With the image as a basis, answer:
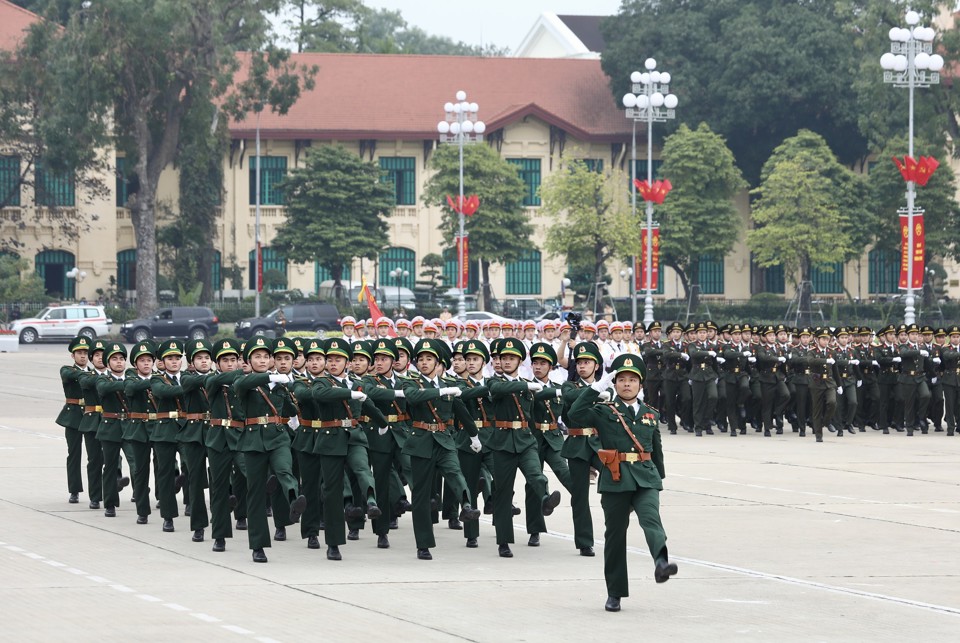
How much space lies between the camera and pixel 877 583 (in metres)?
12.9

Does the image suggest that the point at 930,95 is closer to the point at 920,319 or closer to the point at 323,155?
the point at 920,319

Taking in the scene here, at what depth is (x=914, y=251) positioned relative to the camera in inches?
1662

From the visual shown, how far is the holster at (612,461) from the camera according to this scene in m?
11.8

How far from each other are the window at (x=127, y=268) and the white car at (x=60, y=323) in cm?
1122

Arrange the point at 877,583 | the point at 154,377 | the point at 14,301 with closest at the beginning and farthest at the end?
1. the point at 877,583
2. the point at 154,377
3. the point at 14,301

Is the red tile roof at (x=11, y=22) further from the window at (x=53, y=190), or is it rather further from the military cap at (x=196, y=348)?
the military cap at (x=196, y=348)

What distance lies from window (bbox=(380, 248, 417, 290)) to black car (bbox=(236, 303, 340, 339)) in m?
10.2

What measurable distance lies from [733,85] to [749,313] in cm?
956

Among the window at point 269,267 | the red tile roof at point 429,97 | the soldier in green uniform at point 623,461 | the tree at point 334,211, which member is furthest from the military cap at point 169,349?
the red tile roof at point 429,97

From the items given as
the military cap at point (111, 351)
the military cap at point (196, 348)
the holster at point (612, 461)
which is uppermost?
the military cap at point (196, 348)

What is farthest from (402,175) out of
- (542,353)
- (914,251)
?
(542,353)

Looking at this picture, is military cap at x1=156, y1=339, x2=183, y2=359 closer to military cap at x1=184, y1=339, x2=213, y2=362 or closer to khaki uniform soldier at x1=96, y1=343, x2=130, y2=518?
military cap at x1=184, y1=339, x2=213, y2=362

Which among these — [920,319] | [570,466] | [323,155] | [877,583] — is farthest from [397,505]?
[323,155]

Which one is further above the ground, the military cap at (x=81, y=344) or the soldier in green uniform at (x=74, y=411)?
the military cap at (x=81, y=344)
